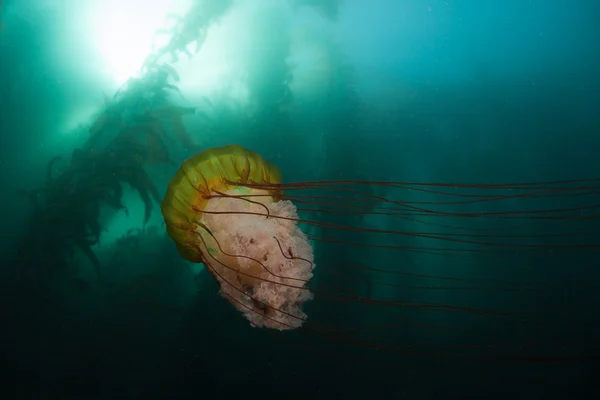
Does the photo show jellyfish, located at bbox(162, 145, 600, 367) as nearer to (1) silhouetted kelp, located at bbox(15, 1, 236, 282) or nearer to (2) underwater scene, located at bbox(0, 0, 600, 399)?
(2) underwater scene, located at bbox(0, 0, 600, 399)

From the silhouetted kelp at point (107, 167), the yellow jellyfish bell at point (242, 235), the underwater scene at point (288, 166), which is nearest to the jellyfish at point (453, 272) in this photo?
the underwater scene at point (288, 166)

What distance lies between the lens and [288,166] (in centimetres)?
466

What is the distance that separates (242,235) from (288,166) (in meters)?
1.81

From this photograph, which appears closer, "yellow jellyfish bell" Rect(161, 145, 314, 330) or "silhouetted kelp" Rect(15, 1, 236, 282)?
"yellow jellyfish bell" Rect(161, 145, 314, 330)

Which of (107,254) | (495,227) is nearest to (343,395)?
(495,227)

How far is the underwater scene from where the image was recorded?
423 cm

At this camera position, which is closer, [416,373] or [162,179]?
[162,179]

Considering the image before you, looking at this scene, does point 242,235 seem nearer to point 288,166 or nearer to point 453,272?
point 288,166

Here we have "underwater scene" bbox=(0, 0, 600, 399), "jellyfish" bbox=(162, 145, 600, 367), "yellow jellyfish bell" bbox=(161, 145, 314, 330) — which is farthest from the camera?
"jellyfish" bbox=(162, 145, 600, 367)

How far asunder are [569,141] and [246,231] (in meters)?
4.20

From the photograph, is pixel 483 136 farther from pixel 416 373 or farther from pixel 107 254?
pixel 107 254

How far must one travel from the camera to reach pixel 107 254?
436cm

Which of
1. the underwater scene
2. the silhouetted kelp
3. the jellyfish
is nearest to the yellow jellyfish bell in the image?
the underwater scene

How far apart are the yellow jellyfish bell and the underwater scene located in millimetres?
392
